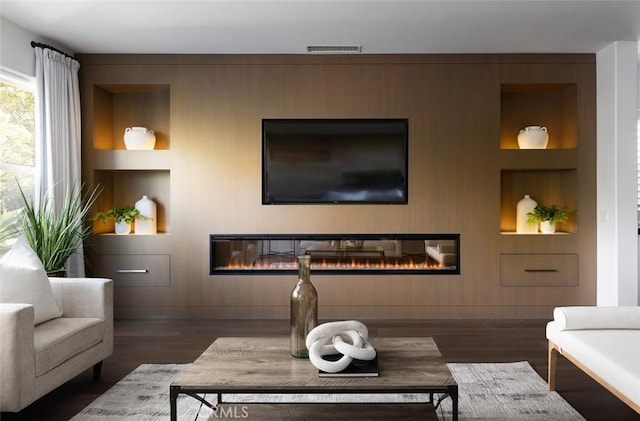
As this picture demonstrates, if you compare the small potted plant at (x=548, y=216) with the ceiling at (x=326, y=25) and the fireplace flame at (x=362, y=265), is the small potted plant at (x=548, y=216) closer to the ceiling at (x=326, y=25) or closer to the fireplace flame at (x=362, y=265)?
the fireplace flame at (x=362, y=265)

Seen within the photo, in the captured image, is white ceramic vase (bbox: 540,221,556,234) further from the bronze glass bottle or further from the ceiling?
the bronze glass bottle

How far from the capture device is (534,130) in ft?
16.1

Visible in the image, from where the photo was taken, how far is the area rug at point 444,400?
8.57 ft

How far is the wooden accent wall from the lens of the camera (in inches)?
189

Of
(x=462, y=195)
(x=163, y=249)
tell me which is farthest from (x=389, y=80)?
(x=163, y=249)

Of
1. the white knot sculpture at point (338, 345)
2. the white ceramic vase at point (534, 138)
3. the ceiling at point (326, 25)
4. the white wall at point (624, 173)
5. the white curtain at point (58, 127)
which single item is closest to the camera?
the white knot sculpture at point (338, 345)

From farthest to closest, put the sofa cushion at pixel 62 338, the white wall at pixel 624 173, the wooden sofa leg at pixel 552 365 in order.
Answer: the white wall at pixel 624 173 < the wooden sofa leg at pixel 552 365 < the sofa cushion at pixel 62 338

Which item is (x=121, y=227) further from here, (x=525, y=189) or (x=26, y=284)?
(x=525, y=189)

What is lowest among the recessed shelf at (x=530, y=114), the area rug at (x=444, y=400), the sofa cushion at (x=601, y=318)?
the area rug at (x=444, y=400)

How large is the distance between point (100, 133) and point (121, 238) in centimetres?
106

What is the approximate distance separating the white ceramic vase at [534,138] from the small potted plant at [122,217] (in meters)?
3.74

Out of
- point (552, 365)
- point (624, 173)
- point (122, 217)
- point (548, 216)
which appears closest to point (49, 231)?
point (122, 217)

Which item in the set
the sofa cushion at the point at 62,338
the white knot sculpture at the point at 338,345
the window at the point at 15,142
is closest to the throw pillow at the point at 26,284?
the sofa cushion at the point at 62,338

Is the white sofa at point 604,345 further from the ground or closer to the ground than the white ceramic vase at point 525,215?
closer to the ground
